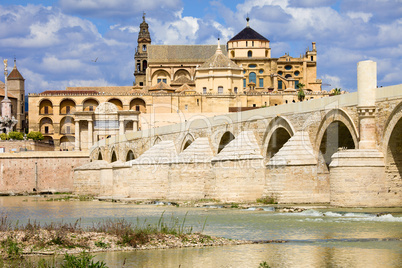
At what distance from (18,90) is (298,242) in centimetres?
10939

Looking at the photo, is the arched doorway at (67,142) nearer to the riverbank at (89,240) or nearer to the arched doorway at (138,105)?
the arched doorway at (138,105)

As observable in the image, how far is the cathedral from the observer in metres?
89.8

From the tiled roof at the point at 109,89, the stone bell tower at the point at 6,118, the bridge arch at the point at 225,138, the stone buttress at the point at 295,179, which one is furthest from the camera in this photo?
the tiled roof at the point at 109,89

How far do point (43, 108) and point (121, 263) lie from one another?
9228cm

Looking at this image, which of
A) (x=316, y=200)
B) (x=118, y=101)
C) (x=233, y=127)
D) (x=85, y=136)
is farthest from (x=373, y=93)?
(x=118, y=101)

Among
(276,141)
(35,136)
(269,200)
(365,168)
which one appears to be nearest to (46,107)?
(35,136)

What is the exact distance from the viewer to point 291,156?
3316 cm

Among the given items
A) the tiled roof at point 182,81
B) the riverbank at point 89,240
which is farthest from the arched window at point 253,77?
the riverbank at point 89,240

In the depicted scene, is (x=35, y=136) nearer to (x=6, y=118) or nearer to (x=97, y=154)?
(x=6, y=118)

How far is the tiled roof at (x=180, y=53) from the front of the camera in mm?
117000

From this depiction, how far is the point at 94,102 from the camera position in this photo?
350 ft

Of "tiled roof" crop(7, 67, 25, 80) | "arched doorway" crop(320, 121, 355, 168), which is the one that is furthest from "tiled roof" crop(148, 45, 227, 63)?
"arched doorway" crop(320, 121, 355, 168)

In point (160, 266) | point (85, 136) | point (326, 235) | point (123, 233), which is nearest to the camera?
point (160, 266)

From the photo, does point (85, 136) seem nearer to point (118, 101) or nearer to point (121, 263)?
point (118, 101)
